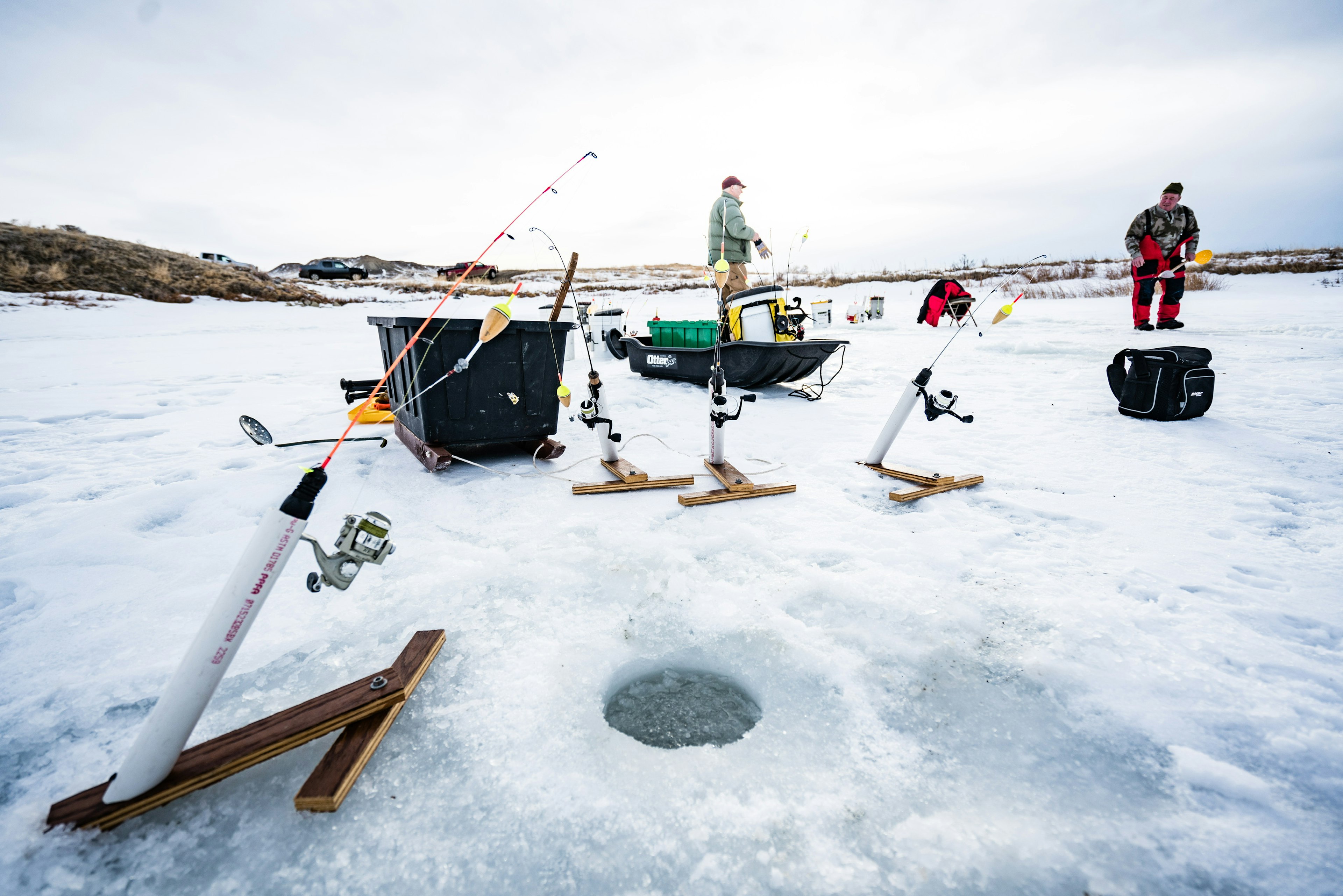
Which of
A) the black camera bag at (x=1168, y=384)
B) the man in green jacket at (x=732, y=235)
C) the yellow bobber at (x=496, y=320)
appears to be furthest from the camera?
the man in green jacket at (x=732, y=235)

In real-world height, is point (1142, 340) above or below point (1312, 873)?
above

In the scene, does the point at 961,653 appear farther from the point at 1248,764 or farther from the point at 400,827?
the point at 400,827

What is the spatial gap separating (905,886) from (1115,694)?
0.99 m

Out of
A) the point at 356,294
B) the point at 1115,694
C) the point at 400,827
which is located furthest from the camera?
the point at 356,294

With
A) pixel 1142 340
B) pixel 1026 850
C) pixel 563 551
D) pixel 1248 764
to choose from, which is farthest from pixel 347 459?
pixel 1142 340

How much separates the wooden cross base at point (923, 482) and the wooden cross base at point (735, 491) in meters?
0.61

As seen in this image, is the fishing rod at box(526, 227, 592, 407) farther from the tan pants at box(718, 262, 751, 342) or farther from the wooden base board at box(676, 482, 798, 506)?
the tan pants at box(718, 262, 751, 342)

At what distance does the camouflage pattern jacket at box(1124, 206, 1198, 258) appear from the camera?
713 centimetres

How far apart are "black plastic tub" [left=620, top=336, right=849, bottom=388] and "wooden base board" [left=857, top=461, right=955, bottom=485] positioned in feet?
5.01

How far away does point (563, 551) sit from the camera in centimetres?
253

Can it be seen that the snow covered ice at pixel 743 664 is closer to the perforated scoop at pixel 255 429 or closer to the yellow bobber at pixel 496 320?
the perforated scoop at pixel 255 429

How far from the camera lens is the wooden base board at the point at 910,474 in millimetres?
3178

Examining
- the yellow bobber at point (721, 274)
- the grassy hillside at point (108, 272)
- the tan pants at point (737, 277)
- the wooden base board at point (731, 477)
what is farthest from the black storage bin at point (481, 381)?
the grassy hillside at point (108, 272)

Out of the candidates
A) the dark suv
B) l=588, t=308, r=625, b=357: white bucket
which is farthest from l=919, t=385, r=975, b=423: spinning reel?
the dark suv
